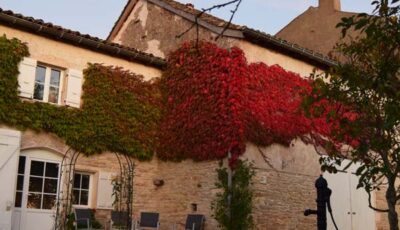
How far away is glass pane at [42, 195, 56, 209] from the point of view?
11467 millimetres

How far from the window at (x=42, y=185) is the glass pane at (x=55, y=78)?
194 cm

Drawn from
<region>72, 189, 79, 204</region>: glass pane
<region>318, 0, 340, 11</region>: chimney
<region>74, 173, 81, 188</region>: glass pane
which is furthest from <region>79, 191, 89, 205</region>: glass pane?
<region>318, 0, 340, 11</region>: chimney

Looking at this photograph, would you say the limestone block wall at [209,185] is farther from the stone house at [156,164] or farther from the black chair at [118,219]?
the black chair at [118,219]

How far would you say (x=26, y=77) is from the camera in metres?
11.3

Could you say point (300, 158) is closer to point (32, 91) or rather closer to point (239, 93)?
point (239, 93)

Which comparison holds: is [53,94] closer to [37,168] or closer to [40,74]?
[40,74]

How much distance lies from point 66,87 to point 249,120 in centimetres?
451

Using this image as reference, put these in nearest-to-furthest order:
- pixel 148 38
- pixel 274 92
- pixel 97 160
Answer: pixel 97 160
pixel 274 92
pixel 148 38

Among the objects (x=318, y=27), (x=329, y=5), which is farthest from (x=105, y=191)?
(x=329, y=5)

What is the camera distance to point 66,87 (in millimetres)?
12039

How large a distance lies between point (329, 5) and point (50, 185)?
13.6 m

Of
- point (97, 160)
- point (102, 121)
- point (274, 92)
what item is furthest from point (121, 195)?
point (274, 92)

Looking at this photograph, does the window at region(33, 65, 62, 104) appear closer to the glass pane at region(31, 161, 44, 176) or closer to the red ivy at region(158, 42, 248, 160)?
the glass pane at region(31, 161, 44, 176)

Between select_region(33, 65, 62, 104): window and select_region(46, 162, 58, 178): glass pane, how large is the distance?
1.51 m
